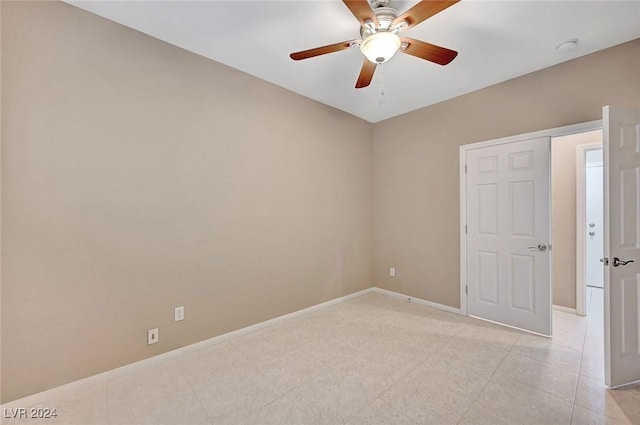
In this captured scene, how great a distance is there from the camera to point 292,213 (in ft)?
10.6

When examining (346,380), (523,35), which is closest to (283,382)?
(346,380)

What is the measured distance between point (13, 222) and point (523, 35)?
4.04 meters

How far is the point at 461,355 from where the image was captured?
7.72ft

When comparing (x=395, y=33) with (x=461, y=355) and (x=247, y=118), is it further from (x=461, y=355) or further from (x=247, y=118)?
(x=461, y=355)

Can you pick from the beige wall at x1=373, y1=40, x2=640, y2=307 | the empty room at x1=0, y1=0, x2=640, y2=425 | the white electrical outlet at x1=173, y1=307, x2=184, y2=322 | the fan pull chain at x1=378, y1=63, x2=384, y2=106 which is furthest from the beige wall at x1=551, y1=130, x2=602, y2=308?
the white electrical outlet at x1=173, y1=307, x2=184, y2=322

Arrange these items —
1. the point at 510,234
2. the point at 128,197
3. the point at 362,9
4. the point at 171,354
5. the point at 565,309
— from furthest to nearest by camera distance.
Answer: the point at 565,309 → the point at 510,234 → the point at 171,354 → the point at 128,197 → the point at 362,9

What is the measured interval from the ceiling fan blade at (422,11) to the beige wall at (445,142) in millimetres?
2010

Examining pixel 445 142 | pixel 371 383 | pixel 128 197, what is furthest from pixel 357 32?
pixel 371 383

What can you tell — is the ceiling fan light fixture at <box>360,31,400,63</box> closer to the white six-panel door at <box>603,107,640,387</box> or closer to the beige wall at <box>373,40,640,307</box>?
the white six-panel door at <box>603,107,640,387</box>

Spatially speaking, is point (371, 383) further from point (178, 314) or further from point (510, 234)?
point (510, 234)


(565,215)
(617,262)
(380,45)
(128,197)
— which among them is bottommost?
(617,262)

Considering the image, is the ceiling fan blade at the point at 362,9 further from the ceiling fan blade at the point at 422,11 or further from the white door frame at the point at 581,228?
the white door frame at the point at 581,228

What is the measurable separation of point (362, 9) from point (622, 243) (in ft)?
8.20

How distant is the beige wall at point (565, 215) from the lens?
3.26 metres
